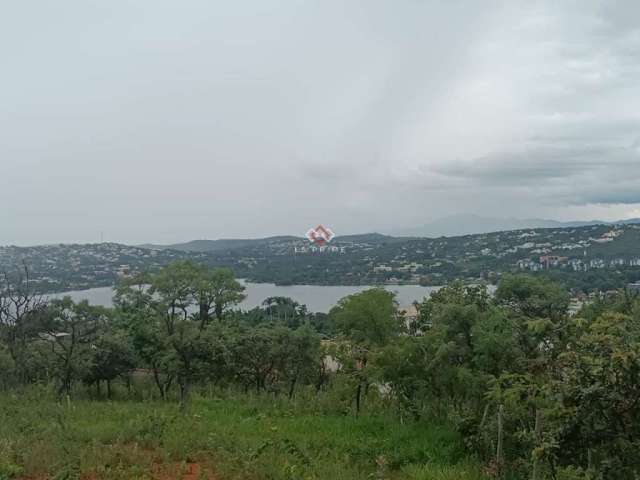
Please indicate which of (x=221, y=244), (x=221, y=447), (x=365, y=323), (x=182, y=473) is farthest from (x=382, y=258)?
(x=182, y=473)

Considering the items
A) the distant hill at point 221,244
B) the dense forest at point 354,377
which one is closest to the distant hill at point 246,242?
the distant hill at point 221,244

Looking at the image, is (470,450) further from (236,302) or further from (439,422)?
(236,302)

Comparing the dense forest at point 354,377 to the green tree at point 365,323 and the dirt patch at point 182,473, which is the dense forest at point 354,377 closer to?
the green tree at point 365,323

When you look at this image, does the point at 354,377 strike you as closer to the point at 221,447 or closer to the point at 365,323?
the point at 365,323

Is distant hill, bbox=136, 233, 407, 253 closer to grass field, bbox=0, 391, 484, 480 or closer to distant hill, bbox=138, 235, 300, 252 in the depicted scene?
distant hill, bbox=138, 235, 300, 252

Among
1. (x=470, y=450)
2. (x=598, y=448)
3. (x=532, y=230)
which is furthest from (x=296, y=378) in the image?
(x=532, y=230)

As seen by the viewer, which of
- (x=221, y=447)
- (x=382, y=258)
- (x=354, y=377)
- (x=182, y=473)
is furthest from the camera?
(x=382, y=258)
